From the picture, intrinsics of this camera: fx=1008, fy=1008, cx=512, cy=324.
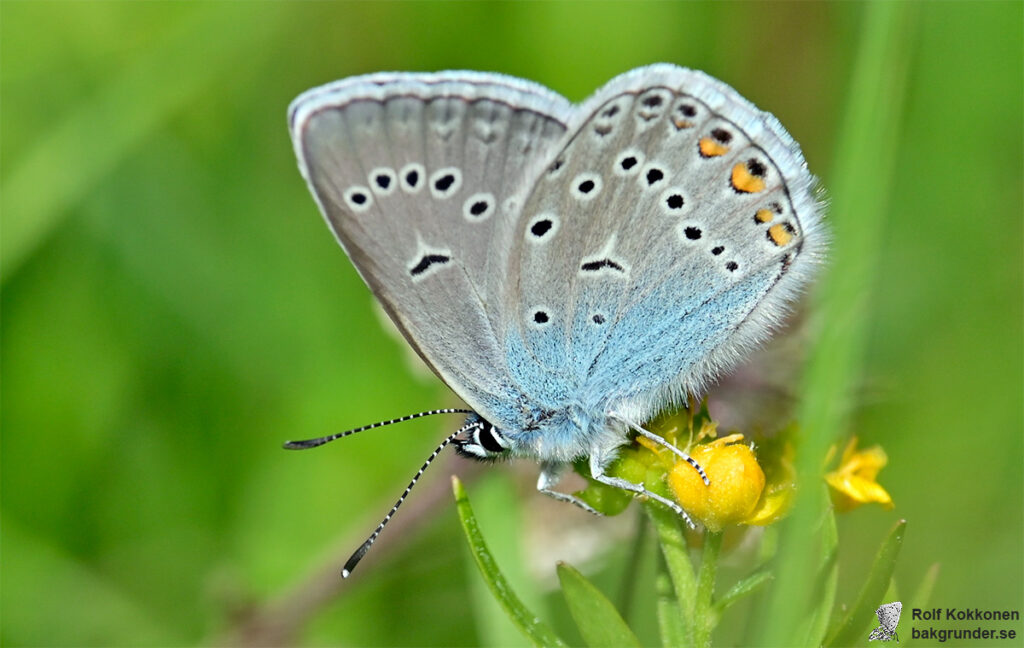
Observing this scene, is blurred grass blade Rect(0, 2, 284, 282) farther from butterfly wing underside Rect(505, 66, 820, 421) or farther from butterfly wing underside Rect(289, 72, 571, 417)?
butterfly wing underside Rect(505, 66, 820, 421)

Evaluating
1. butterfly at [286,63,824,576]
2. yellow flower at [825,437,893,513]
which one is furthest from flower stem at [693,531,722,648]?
butterfly at [286,63,824,576]

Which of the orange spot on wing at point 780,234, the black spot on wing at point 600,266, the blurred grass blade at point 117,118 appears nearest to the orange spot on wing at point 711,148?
the orange spot on wing at point 780,234

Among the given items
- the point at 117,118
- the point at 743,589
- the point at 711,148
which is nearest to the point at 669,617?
the point at 743,589

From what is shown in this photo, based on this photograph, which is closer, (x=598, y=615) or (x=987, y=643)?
(x=598, y=615)

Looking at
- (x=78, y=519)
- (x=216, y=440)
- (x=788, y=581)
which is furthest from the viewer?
(x=216, y=440)

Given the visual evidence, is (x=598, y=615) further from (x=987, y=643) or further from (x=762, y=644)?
(x=987, y=643)

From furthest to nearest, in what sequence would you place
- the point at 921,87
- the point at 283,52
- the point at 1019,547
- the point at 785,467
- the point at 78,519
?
the point at 283,52, the point at 921,87, the point at 78,519, the point at 1019,547, the point at 785,467

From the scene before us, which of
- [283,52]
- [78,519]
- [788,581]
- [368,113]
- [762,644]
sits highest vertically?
[283,52]

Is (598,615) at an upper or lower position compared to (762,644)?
lower

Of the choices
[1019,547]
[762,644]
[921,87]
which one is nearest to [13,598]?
[762,644]
